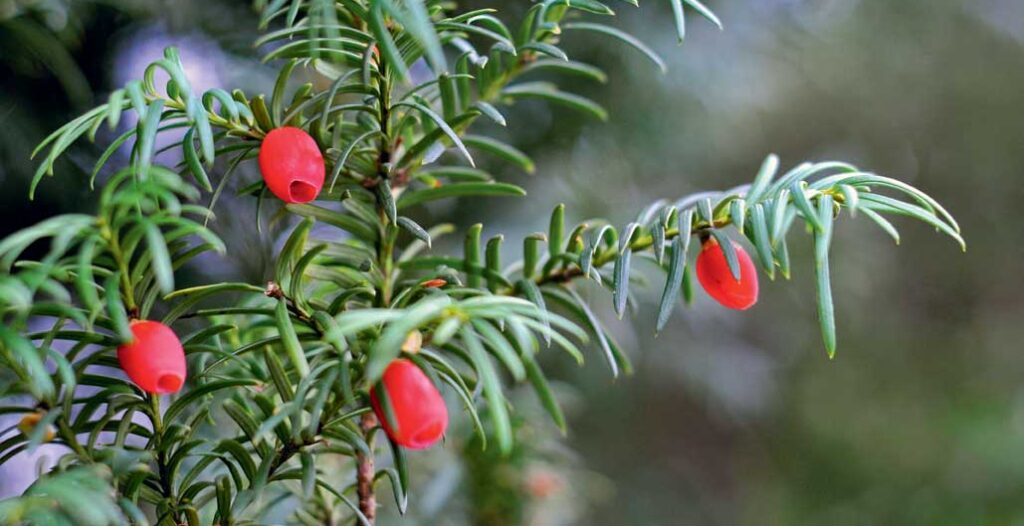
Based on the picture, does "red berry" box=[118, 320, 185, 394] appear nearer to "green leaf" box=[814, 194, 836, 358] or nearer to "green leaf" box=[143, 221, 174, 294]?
"green leaf" box=[143, 221, 174, 294]

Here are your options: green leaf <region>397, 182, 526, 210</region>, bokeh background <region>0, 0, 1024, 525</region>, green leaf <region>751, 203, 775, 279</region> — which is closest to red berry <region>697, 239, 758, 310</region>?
green leaf <region>751, 203, 775, 279</region>

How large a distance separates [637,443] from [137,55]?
4.24 feet

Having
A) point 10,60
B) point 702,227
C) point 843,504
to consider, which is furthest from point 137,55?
point 843,504

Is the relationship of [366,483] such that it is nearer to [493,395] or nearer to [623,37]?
[493,395]

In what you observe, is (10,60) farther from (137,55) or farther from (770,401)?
(770,401)

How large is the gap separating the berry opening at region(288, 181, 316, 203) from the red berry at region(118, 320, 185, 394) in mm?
86

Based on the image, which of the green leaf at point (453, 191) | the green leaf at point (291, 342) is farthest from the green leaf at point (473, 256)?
the green leaf at point (291, 342)

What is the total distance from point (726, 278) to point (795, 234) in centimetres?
99

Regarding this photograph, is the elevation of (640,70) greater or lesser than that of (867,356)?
greater

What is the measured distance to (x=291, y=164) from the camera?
0.39 metres

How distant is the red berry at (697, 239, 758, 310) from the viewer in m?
0.44

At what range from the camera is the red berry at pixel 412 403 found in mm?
337

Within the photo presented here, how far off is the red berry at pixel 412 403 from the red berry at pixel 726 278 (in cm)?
17

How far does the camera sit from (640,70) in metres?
1.15
